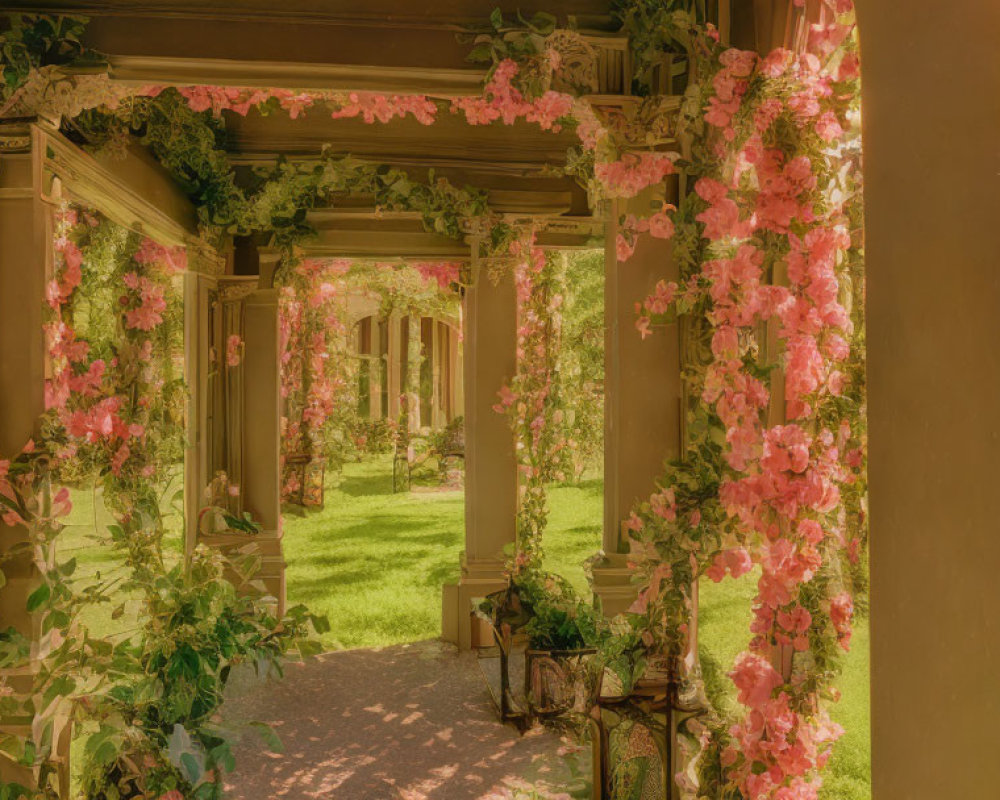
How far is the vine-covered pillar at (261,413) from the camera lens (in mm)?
5785

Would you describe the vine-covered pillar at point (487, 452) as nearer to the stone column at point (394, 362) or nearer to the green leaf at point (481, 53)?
the green leaf at point (481, 53)

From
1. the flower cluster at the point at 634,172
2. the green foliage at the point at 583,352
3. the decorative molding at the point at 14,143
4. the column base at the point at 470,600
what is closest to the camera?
the flower cluster at the point at 634,172

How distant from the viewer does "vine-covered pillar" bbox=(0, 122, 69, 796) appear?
2.40 meters

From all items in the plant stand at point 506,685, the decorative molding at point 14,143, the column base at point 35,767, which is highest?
the decorative molding at point 14,143

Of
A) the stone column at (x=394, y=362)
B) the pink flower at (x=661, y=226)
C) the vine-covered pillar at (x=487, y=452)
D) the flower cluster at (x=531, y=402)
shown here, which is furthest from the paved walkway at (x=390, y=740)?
the stone column at (x=394, y=362)

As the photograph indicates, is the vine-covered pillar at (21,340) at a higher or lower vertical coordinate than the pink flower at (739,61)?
→ lower

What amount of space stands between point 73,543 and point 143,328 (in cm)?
431

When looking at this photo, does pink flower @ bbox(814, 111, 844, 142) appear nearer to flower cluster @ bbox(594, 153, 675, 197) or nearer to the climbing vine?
flower cluster @ bbox(594, 153, 675, 197)

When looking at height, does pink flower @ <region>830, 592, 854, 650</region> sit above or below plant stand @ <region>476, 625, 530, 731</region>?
above

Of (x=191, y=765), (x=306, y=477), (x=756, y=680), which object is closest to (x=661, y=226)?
(x=756, y=680)

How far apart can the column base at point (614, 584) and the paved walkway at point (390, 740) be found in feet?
3.27

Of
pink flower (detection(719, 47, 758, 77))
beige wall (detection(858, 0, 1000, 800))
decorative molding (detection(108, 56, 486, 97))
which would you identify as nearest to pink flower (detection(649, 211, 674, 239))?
pink flower (detection(719, 47, 758, 77))

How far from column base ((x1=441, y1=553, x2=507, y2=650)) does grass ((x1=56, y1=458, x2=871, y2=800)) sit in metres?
0.32

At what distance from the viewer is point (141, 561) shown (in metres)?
4.07
